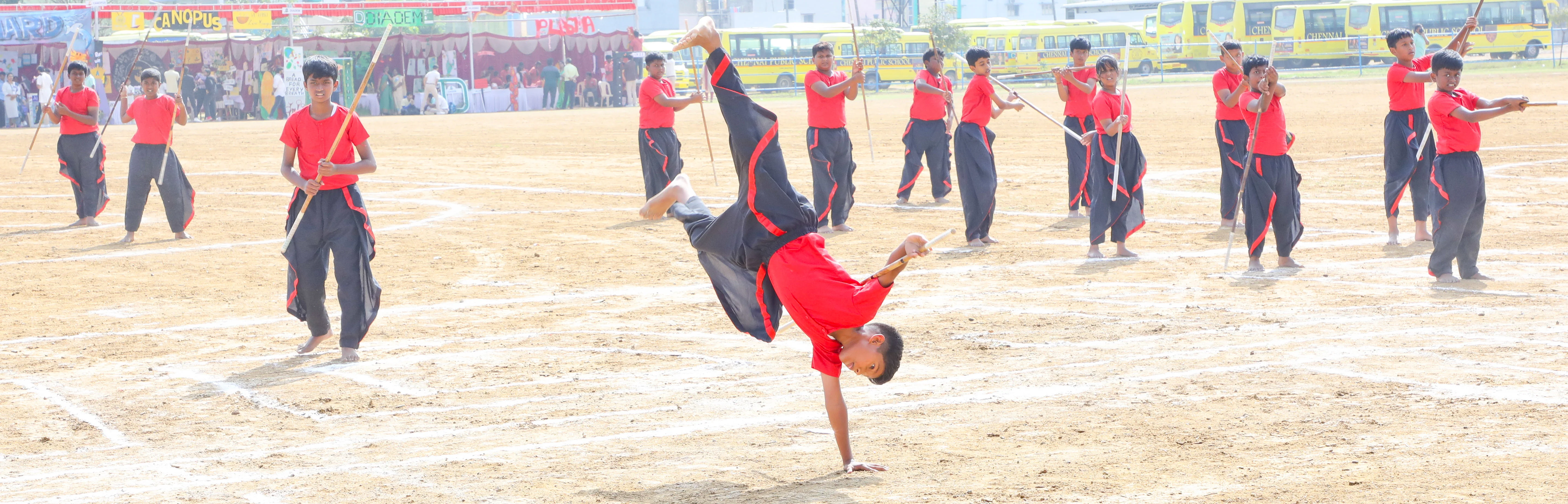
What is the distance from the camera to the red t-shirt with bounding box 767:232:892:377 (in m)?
5.56

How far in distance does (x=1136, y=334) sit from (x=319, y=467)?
184 inches

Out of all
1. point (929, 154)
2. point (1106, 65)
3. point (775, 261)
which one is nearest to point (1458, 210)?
point (1106, 65)

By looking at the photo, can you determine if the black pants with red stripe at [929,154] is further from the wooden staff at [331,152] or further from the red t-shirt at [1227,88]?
the wooden staff at [331,152]

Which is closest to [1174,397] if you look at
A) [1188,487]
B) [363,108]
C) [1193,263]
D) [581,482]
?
[1188,487]

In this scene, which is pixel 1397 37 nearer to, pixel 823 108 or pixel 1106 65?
pixel 1106 65

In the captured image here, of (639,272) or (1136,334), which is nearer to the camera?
(1136,334)

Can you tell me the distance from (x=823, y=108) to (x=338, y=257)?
20.8 feet

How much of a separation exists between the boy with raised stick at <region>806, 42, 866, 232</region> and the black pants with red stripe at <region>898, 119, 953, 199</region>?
1361 millimetres

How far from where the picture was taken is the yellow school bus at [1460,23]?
47969 mm

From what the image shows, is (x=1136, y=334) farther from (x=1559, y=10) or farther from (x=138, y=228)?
(x=1559, y=10)

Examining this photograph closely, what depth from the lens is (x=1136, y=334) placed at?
8.79m

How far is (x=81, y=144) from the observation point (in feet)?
51.0

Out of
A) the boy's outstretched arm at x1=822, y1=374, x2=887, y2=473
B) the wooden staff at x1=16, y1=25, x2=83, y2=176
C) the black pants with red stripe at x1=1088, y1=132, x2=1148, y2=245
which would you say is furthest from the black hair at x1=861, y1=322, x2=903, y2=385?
the wooden staff at x1=16, y1=25, x2=83, y2=176

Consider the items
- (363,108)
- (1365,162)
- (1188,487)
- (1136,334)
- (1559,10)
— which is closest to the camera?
(1188,487)
